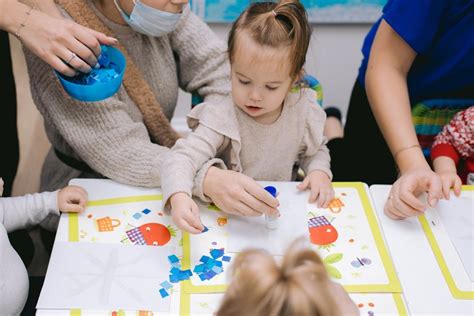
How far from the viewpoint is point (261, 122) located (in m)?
1.33

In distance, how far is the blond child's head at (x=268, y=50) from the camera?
1177 mm

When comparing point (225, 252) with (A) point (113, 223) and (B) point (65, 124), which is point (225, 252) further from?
(B) point (65, 124)

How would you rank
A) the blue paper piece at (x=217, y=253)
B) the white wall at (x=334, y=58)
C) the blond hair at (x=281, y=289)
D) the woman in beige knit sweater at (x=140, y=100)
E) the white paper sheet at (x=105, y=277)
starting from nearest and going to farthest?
the blond hair at (x=281, y=289)
the white paper sheet at (x=105, y=277)
the blue paper piece at (x=217, y=253)
the woman in beige knit sweater at (x=140, y=100)
the white wall at (x=334, y=58)

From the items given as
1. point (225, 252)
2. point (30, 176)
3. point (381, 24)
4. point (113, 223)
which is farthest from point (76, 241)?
point (30, 176)

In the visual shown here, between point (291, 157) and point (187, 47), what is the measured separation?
382 millimetres

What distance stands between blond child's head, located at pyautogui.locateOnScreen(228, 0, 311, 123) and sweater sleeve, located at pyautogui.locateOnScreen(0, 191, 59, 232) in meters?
0.44

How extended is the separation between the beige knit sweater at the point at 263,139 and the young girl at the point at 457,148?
0.91 feet

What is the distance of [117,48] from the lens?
1.33 meters

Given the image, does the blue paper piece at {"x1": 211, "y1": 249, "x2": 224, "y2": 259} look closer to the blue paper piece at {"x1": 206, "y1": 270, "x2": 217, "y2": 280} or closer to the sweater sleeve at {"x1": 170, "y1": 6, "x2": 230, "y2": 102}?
the blue paper piece at {"x1": 206, "y1": 270, "x2": 217, "y2": 280}

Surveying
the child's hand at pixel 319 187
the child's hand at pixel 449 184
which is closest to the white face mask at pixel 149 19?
the child's hand at pixel 319 187

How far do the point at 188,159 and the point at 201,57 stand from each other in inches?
15.1

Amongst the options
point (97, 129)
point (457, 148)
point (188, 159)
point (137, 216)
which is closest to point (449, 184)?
point (457, 148)

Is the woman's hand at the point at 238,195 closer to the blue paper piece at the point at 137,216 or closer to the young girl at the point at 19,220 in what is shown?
the blue paper piece at the point at 137,216

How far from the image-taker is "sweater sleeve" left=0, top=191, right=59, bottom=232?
4.02 ft
